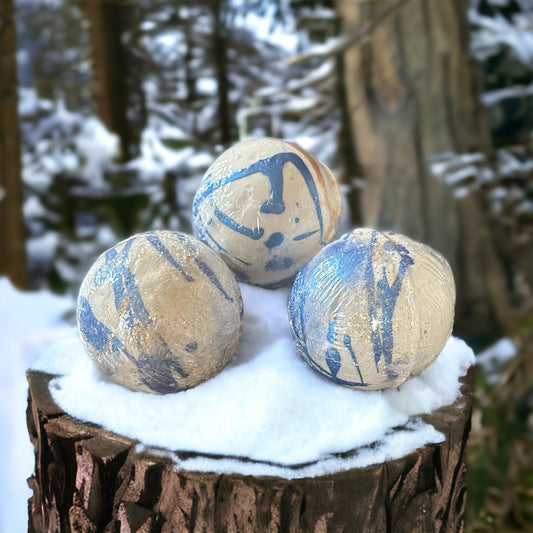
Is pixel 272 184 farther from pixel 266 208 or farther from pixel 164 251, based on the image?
pixel 164 251

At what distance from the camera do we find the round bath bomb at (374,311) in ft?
2.43

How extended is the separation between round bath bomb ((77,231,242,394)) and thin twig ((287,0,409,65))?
131 cm

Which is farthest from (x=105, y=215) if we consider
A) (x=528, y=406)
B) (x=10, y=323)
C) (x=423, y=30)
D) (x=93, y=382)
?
(x=528, y=406)

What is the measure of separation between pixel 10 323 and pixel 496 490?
1.72 metres

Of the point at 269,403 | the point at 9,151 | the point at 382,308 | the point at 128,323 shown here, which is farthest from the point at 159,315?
the point at 9,151

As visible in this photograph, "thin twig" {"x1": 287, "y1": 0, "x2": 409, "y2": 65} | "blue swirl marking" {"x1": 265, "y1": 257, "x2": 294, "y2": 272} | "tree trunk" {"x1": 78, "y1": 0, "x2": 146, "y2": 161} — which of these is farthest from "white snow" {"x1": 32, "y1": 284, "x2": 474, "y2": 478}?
"tree trunk" {"x1": 78, "y1": 0, "x2": 146, "y2": 161}

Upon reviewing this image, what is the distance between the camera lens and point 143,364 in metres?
0.76

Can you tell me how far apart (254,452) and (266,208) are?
14.1 inches

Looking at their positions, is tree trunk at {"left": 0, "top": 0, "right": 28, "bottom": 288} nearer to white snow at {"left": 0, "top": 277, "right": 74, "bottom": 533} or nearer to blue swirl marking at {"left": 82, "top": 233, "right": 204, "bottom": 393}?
white snow at {"left": 0, "top": 277, "right": 74, "bottom": 533}

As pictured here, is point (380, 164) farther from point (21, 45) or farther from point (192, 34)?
point (21, 45)

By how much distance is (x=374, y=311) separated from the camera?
2.43 feet

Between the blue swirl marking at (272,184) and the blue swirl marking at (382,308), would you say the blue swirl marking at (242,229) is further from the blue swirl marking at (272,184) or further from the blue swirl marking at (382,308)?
the blue swirl marking at (382,308)

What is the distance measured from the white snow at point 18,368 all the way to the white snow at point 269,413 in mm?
939

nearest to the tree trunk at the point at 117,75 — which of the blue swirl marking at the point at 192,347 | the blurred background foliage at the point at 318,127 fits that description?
the blurred background foliage at the point at 318,127
